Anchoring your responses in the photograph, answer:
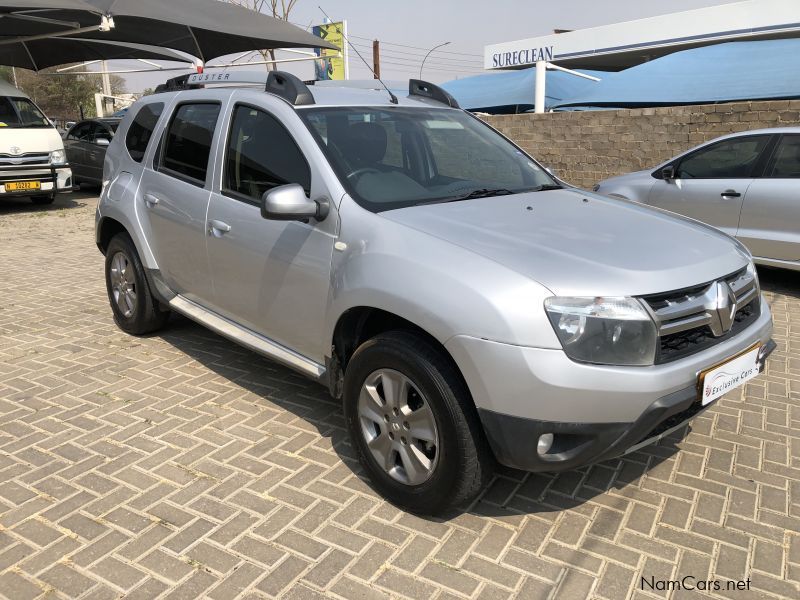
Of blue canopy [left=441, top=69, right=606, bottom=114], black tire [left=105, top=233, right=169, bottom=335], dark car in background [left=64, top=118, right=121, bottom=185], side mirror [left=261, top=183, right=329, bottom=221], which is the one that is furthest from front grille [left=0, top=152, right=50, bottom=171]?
side mirror [left=261, top=183, right=329, bottom=221]

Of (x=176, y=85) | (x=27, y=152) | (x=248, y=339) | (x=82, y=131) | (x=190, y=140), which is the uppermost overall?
(x=176, y=85)

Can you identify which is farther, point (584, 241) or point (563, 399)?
point (584, 241)

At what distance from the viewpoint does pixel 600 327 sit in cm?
238

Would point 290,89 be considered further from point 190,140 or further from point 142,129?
point 142,129

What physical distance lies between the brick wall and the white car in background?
8.57 meters

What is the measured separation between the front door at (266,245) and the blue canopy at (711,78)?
1117 centimetres

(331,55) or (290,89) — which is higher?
(331,55)

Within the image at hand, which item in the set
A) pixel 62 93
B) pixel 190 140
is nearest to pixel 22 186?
pixel 190 140

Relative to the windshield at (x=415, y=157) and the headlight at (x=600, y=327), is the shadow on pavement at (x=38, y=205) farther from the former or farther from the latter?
the headlight at (x=600, y=327)

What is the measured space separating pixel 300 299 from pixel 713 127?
8.79 m

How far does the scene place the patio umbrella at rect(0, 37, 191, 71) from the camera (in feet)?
58.1

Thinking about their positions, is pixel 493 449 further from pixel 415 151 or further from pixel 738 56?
pixel 738 56

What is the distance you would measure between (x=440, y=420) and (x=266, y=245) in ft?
4.71

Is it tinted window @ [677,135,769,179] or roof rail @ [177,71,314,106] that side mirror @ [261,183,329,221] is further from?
tinted window @ [677,135,769,179]
